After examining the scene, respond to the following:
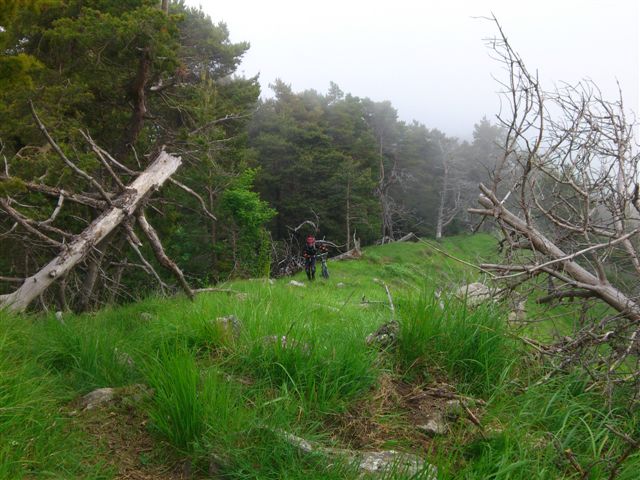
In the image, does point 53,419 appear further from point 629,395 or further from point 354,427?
point 629,395

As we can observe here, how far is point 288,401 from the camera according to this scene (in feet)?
7.43

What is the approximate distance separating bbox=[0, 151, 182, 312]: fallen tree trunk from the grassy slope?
67.7 inches

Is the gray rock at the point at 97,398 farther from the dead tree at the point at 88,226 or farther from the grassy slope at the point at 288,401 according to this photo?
the dead tree at the point at 88,226

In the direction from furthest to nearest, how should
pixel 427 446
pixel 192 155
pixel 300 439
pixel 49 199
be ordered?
pixel 192 155, pixel 49 199, pixel 427 446, pixel 300 439

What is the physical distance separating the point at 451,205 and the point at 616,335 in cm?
4506

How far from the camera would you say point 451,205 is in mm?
45875

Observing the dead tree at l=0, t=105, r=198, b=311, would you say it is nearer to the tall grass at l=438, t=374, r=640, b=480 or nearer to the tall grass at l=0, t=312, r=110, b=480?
the tall grass at l=0, t=312, r=110, b=480

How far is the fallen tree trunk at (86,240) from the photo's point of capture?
4.82m

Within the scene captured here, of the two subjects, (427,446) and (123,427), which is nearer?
(427,446)

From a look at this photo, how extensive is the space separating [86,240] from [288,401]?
13.1 ft

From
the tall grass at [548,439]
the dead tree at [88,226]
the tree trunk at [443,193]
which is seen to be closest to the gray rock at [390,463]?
the tall grass at [548,439]

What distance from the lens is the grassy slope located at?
1.97 m

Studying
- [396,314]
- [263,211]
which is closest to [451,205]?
[263,211]

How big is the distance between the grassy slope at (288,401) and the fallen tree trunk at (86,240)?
5.64 feet
